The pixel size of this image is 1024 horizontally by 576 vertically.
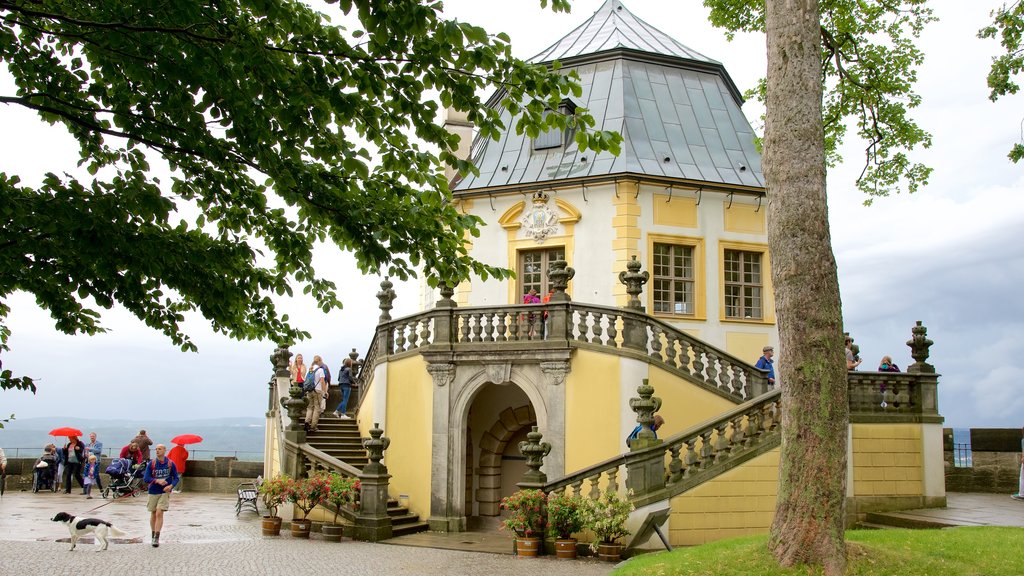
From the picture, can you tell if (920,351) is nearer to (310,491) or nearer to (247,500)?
(310,491)

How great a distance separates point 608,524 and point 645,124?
1150 centimetres

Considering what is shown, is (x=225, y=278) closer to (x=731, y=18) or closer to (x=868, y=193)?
(x=731, y=18)

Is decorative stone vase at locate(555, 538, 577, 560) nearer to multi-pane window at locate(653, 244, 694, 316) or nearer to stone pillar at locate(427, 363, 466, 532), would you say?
stone pillar at locate(427, 363, 466, 532)

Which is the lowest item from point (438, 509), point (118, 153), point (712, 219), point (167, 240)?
point (438, 509)

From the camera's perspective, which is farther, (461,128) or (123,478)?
(123,478)

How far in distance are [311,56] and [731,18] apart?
47.7ft

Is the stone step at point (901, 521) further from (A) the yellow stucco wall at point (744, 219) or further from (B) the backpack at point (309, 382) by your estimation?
(B) the backpack at point (309, 382)

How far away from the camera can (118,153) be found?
917cm

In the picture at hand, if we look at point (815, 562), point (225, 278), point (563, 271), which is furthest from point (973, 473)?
point (225, 278)

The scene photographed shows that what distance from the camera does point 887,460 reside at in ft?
52.9

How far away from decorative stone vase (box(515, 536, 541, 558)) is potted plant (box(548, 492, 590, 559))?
30cm

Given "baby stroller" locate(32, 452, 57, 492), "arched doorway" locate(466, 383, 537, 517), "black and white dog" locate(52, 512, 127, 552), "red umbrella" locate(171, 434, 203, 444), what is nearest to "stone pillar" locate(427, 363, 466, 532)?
"arched doorway" locate(466, 383, 537, 517)

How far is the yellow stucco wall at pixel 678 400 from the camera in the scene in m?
17.2

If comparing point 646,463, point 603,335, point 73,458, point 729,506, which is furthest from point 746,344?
point 73,458
